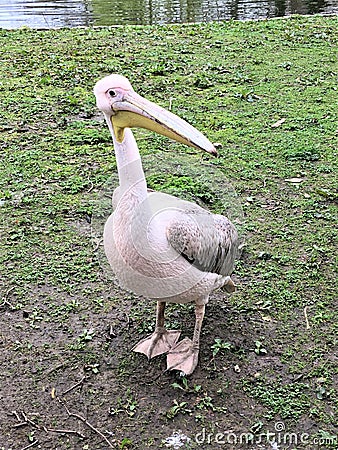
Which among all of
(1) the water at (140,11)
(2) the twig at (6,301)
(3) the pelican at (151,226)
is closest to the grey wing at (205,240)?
(3) the pelican at (151,226)

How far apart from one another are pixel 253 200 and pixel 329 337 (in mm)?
1611

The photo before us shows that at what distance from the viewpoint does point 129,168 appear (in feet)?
9.46

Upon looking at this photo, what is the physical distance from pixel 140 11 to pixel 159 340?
11.0m

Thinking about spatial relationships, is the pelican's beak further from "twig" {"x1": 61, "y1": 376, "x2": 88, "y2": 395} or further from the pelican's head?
"twig" {"x1": 61, "y1": 376, "x2": 88, "y2": 395}

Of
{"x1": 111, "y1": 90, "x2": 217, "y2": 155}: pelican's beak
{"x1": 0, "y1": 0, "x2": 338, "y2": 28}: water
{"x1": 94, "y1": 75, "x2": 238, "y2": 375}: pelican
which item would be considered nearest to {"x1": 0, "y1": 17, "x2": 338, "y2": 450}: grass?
{"x1": 94, "y1": 75, "x2": 238, "y2": 375}: pelican

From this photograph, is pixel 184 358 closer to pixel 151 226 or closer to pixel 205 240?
pixel 205 240

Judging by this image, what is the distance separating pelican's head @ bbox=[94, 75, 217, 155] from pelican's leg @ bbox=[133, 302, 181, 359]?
3.03 feet

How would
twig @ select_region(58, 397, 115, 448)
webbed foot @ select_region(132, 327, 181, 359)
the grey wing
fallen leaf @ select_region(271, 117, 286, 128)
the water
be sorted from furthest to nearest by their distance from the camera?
the water, fallen leaf @ select_region(271, 117, 286, 128), webbed foot @ select_region(132, 327, 181, 359), the grey wing, twig @ select_region(58, 397, 115, 448)

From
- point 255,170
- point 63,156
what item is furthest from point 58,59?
point 255,170

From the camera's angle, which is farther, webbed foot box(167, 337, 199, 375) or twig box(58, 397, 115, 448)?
webbed foot box(167, 337, 199, 375)

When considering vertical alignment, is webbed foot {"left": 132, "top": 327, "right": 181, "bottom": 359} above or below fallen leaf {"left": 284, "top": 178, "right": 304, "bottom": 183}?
above

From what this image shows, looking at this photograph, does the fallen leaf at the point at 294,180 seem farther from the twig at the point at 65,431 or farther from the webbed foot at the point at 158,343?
the twig at the point at 65,431

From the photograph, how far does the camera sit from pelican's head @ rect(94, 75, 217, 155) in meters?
2.75

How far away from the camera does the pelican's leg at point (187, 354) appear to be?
10.1ft
